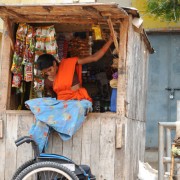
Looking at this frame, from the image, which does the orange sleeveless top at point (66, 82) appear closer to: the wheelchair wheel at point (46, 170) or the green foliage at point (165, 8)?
the wheelchair wheel at point (46, 170)

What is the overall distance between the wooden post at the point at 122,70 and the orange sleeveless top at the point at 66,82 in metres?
0.55

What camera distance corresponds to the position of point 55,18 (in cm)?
636

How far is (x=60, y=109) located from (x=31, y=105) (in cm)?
36

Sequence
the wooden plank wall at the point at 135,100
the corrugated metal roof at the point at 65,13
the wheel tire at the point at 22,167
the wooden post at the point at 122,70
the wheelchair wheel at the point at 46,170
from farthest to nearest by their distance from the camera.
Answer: the wooden plank wall at the point at 135,100 < the wooden post at the point at 122,70 < the corrugated metal roof at the point at 65,13 < the wheel tire at the point at 22,167 < the wheelchair wheel at the point at 46,170

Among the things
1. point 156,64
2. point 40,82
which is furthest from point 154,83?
point 40,82

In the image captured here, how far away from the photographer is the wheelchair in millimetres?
5281

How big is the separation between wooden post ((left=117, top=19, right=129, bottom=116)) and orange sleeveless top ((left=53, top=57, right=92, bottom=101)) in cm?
55

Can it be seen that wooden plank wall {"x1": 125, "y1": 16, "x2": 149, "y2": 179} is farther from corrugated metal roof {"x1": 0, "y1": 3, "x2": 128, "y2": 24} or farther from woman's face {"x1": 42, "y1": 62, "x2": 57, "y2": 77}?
woman's face {"x1": 42, "y1": 62, "x2": 57, "y2": 77}

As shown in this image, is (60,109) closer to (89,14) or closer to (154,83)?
(89,14)

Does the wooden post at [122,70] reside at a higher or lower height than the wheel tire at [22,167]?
higher

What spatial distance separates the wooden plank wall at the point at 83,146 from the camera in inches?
238

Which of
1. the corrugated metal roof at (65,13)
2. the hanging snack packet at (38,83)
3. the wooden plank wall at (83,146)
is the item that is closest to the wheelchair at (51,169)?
the wooden plank wall at (83,146)

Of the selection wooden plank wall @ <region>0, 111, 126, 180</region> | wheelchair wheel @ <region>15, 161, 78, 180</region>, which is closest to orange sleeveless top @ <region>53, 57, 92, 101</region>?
wooden plank wall @ <region>0, 111, 126, 180</region>

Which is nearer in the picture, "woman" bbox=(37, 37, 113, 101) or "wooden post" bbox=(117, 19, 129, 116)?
"wooden post" bbox=(117, 19, 129, 116)
